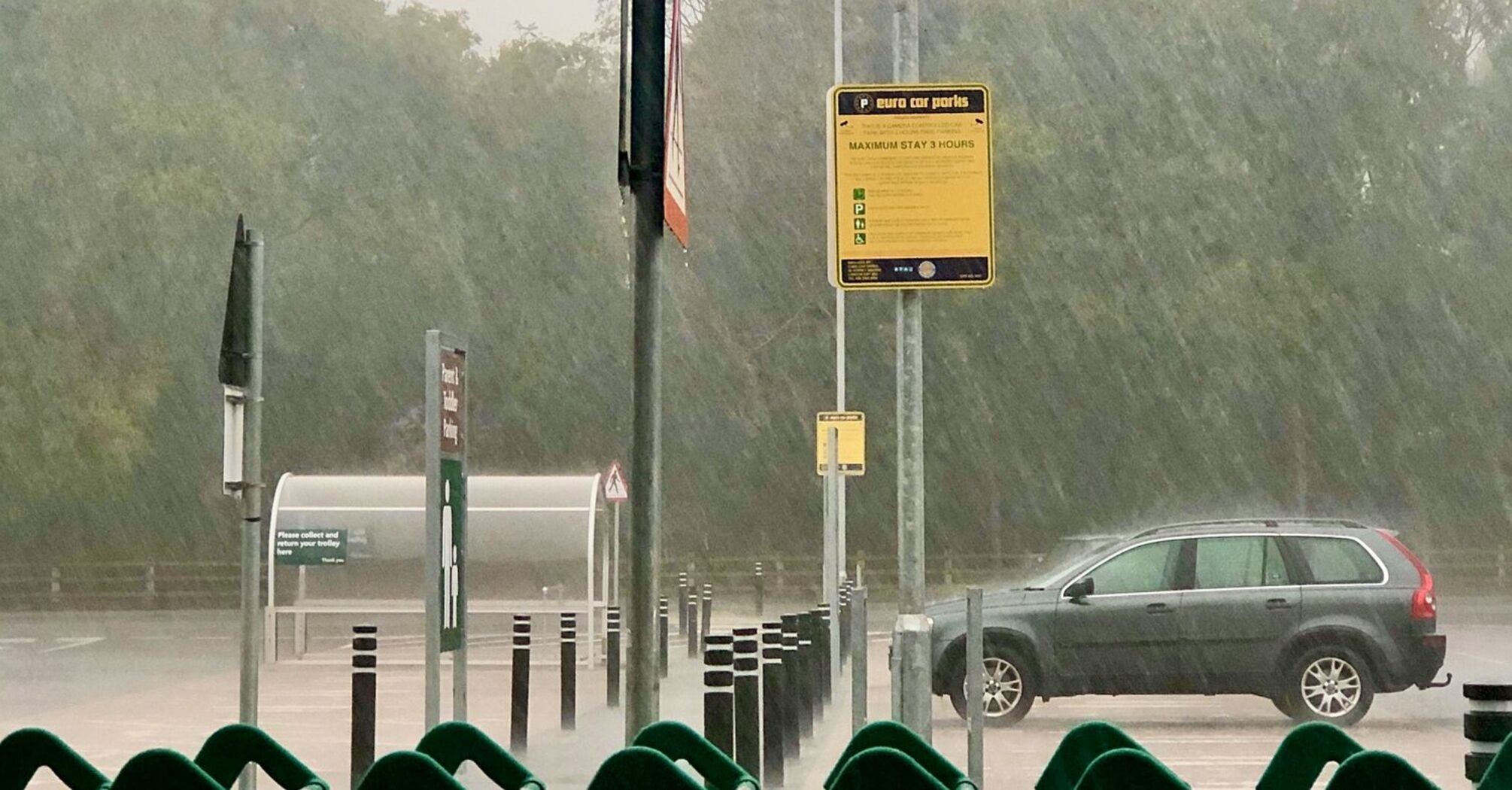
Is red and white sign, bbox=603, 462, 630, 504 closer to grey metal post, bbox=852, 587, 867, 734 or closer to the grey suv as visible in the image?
the grey suv

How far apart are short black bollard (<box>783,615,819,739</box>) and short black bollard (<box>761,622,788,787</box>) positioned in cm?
64

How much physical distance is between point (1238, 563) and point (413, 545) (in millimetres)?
11595

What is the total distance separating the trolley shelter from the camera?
24375 millimetres

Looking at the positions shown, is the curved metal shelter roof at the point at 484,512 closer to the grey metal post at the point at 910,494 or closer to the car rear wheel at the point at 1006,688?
the car rear wheel at the point at 1006,688

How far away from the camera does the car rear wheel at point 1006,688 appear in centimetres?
1653

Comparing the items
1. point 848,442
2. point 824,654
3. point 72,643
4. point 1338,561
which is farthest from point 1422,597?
point 72,643

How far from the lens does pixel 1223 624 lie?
1638 centimetres

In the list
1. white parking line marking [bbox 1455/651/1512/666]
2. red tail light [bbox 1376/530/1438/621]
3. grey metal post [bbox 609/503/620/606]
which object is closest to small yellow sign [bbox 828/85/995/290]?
red tail light [bbox 1376/530/1438/621]

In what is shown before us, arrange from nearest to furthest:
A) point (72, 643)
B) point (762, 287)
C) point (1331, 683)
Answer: point (1331, 683)
point (72, 643)
point (762, 287)

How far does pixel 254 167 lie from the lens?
4406 cm

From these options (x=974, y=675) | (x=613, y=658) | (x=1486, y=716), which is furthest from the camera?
(x=613, y=658)

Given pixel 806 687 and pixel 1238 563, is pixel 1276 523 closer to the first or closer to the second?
pixel 1238 563

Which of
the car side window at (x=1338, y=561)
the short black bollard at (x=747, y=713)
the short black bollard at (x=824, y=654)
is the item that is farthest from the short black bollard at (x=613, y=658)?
the short black bollard at (x=747, y=713)

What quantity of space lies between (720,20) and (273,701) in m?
33.0
